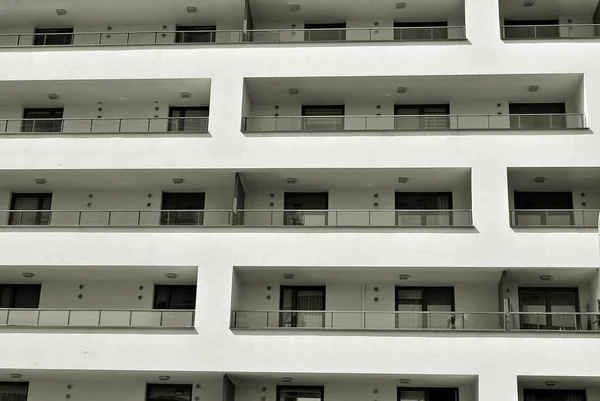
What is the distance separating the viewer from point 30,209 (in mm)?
37719

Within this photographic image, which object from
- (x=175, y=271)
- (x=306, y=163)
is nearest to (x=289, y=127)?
(x=306, y=163)

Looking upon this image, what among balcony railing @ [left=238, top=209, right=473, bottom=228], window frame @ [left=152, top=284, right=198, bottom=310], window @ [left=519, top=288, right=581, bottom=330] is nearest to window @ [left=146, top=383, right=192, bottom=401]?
window frame @ [left=152, top=284, right=198, bottom=310]

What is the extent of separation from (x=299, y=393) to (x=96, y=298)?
8.64 metres

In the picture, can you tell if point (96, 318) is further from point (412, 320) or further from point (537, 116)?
point (537, 116)

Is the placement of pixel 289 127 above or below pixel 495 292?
above

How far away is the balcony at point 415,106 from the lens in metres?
35.4

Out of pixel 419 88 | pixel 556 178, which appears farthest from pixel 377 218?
pixel 556 178

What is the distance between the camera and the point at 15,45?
128 ft

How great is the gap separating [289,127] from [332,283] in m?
6.41

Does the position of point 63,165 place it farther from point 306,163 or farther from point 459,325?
point 459,325

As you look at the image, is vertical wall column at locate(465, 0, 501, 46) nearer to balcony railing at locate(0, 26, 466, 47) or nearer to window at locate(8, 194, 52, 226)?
balcony railing at locate(0, 26, 466, 47)

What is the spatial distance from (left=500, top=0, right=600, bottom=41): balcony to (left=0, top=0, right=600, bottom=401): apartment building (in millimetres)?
93

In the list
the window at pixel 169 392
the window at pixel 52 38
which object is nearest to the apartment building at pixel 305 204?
the window at pixel 169 392

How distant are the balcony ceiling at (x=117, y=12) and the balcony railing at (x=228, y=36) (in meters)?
0.65
